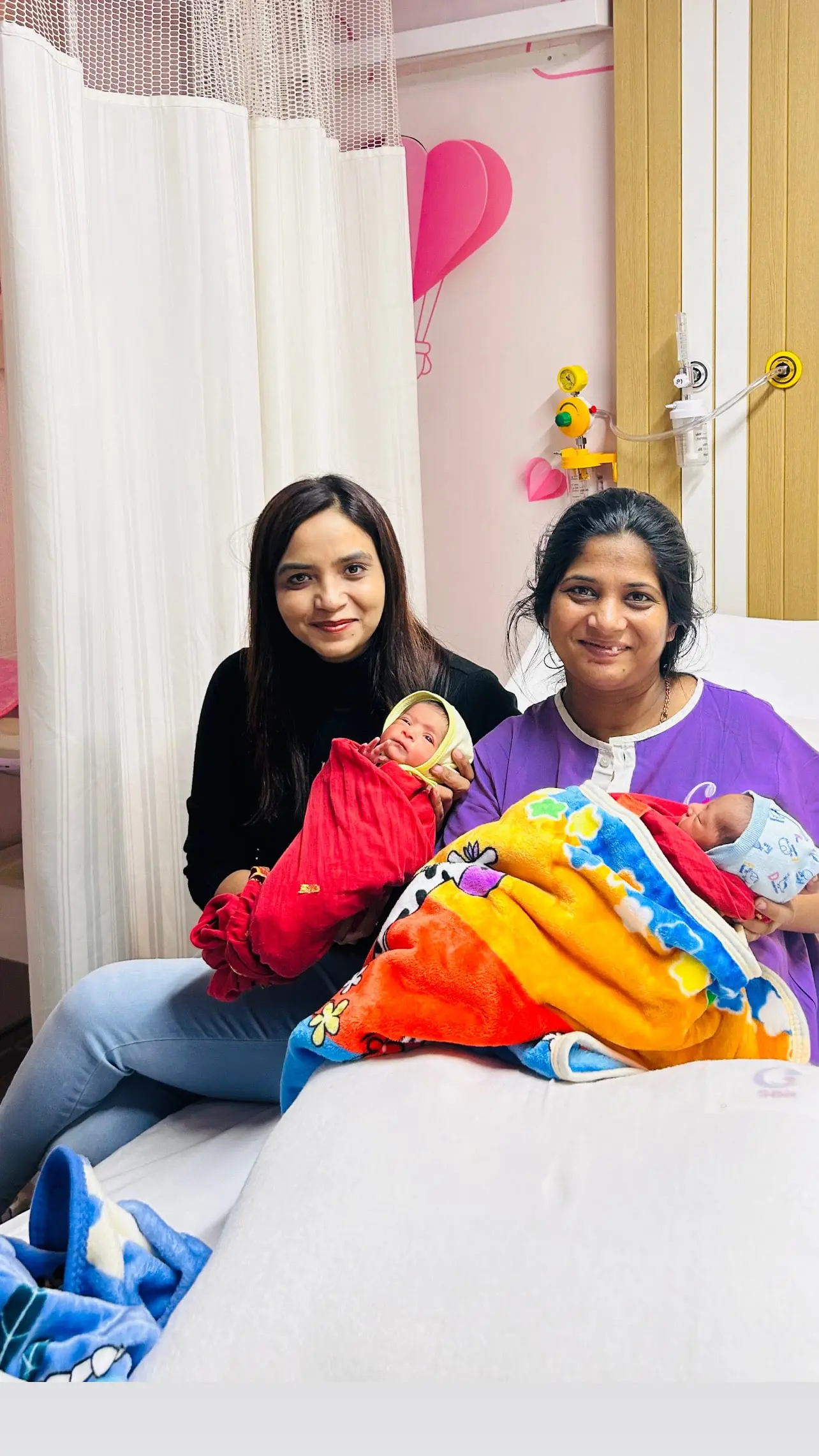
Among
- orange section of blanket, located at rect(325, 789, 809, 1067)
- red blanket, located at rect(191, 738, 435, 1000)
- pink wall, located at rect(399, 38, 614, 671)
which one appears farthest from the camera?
pink wall, located at rect(399, 38, 614, 671)

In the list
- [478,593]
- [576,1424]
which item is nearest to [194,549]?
[478,593]

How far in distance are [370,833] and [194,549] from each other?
851mm

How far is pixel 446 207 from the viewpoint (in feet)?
8.74

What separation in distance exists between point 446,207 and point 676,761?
184cm

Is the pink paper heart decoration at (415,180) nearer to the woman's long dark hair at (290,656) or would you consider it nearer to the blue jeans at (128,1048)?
the woman's long dark hair at (290,656)

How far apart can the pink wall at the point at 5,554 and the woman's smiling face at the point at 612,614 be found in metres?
1.16

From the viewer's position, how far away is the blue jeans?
138 cm

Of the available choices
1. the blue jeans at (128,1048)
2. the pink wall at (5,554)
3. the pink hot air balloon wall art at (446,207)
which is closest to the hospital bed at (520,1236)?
the blue jeans at (128,1048)

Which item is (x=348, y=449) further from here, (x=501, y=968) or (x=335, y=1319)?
(x=335, y=1319)

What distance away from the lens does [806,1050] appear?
1.09 meters

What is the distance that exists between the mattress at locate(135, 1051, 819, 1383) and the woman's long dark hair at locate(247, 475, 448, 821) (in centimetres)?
66

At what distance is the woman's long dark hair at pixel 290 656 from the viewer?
1530mm

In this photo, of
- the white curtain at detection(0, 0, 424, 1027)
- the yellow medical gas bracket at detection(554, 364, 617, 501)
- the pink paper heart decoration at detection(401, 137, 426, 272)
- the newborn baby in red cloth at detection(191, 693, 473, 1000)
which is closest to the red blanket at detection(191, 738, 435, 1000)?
the newborn baby in red cloth at detection(191, 693, 473, 1000)

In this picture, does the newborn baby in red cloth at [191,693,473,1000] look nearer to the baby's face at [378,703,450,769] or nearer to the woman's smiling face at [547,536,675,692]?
the baby's face at [378,703,450,769]
